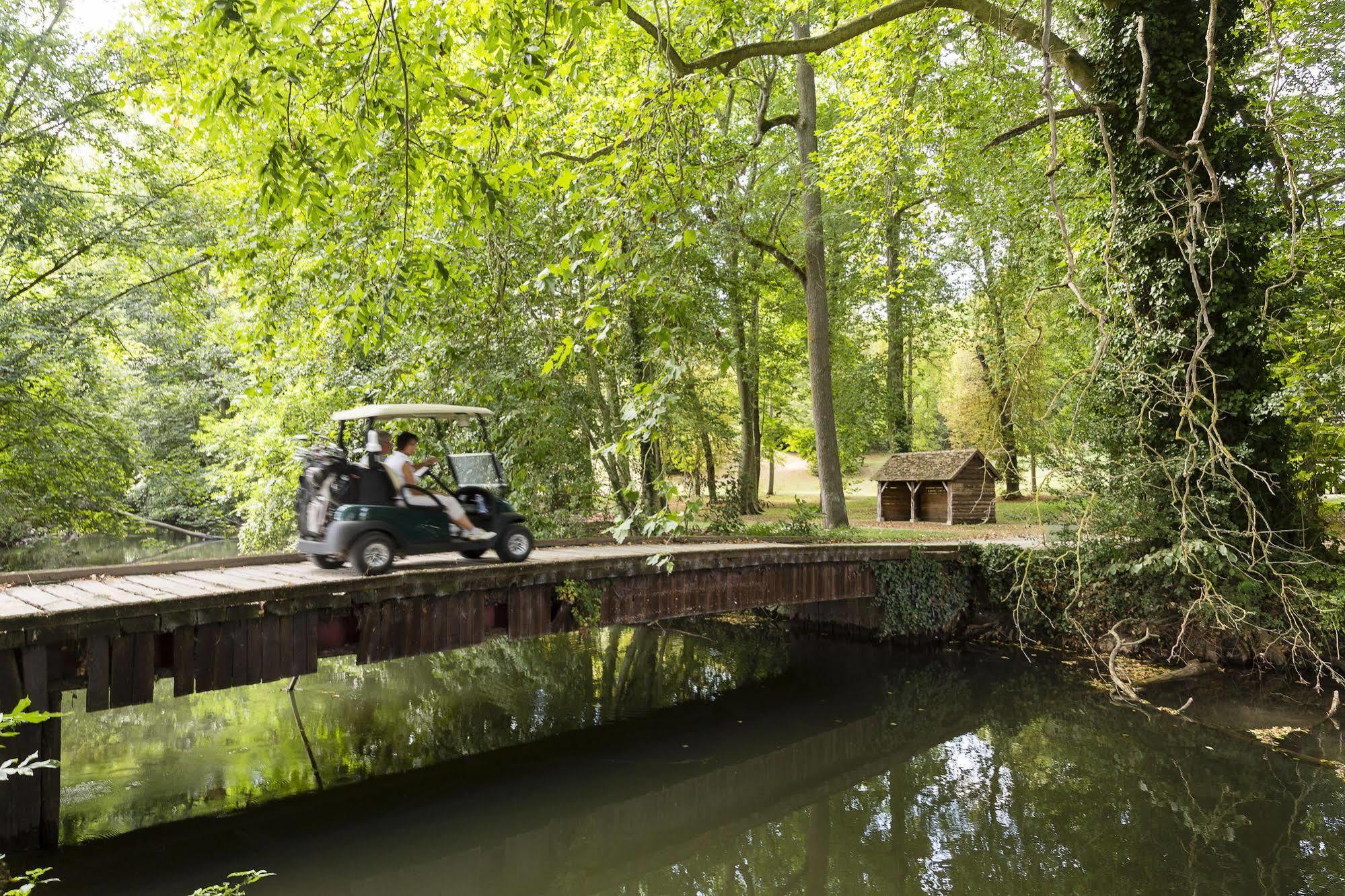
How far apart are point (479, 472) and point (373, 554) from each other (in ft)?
4.85

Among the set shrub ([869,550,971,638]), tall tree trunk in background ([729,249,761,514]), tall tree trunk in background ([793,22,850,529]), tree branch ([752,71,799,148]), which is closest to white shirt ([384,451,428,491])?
shrub ([869,550,971,638])

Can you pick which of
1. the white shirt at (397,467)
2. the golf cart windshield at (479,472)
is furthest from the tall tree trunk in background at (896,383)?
the white shirt at (397,467)

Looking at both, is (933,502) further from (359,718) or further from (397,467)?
(397,467)

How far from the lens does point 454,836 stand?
6.60 metres

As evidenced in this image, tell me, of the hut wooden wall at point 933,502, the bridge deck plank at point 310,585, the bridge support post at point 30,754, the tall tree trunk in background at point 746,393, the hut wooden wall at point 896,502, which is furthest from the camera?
the hut wooden wall at point 896,502

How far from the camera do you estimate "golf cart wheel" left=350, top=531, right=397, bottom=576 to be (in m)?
7.18

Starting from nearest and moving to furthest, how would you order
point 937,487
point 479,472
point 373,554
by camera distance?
point 373,554
point 479,472
point 937,487

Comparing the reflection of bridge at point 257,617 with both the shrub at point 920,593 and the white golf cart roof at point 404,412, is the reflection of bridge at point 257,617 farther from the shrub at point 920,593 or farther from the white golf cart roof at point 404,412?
the shrub at point 920,593

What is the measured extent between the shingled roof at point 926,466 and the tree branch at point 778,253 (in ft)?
21.6

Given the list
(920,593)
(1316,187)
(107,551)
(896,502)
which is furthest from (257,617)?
(107,551)

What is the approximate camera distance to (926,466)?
21.1 meters

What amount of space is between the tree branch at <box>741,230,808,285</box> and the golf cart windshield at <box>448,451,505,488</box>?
9.21 meters

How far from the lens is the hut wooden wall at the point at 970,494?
20375 millimetres

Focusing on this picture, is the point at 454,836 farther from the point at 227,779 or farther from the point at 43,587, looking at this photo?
the point at 43,587
